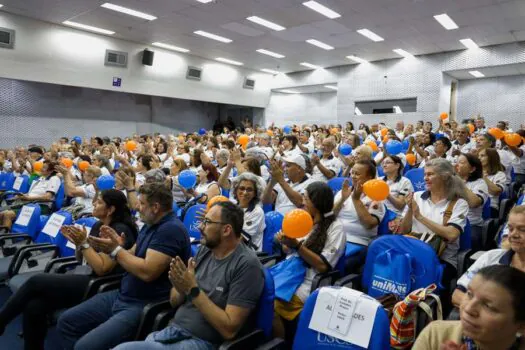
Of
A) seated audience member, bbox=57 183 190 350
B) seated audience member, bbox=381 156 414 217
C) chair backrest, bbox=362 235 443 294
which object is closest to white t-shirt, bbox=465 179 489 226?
seated audience member, bbox=381 156 414 217

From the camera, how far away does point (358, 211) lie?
106 inches

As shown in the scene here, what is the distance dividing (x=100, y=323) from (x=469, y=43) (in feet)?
38.3

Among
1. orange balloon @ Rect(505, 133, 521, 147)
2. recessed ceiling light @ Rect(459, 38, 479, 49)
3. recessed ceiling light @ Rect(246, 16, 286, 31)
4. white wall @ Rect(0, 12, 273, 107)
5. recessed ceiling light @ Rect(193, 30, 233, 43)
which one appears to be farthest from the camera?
recessed ceiling light @ Rect(459, 38, 479, 49)

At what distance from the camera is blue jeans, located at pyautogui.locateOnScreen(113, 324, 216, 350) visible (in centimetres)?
168

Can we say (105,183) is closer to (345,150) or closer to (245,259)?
(245,259)

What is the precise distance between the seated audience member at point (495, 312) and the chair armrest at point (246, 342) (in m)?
0.81

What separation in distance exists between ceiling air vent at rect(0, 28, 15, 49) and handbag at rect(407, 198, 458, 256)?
1032 cm

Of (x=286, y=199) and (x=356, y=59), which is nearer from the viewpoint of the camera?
(x=286, y=199)

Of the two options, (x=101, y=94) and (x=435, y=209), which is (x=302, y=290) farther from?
(x=101, y=94)

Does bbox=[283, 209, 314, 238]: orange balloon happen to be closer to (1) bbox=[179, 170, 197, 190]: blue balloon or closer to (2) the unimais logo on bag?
(2) the unimais logo on bag

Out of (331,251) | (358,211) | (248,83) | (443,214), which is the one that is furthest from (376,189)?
(248,83)

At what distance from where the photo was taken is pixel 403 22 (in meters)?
8.71

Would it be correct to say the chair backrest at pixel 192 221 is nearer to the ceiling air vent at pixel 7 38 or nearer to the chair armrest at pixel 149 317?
the chair armrest at pixel 149 317

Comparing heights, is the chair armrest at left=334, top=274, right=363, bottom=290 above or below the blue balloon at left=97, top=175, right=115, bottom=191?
below
